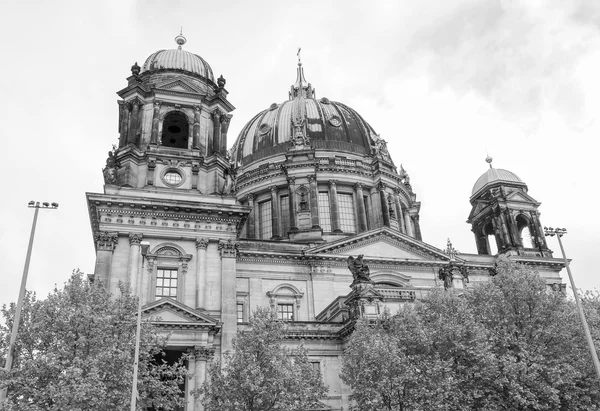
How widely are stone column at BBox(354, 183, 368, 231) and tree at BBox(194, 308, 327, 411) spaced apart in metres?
27.6

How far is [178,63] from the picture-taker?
1678 inches

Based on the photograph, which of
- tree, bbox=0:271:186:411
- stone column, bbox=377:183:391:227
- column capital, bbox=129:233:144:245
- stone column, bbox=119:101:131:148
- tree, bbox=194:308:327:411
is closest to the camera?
tree, bbox=0:271:186:411

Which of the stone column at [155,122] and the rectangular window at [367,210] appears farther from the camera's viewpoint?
the rectangular window at [367,210]

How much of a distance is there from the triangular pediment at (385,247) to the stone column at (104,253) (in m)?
17.4

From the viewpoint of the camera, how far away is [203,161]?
39.1 m

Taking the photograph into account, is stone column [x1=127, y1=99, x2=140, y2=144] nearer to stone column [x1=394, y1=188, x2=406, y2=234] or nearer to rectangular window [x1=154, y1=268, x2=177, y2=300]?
rectangular window [x1=154, y1=268, x2=177, y2=300]

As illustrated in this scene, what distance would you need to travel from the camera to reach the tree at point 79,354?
2322 centimetres

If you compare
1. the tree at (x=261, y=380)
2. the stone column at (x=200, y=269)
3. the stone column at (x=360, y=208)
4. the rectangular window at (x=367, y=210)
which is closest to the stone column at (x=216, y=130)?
the stone column at (x=200, y=269)

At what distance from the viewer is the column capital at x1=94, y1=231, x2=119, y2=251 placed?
112 ft

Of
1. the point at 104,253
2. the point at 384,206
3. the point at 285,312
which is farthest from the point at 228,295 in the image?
the point at 384,206

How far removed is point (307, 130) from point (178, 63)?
21.4m

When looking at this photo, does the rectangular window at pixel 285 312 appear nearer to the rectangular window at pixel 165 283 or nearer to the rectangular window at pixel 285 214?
the rectangular window at pixel 165 283

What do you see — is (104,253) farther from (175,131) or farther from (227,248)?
(175,131)

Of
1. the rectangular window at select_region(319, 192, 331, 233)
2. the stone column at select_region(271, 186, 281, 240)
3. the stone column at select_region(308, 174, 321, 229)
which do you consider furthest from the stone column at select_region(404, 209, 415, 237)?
the stone column at select_region(271, 186, 281, 240)
